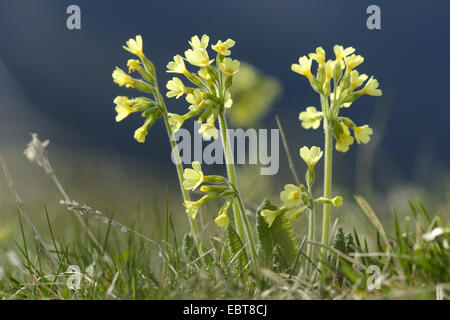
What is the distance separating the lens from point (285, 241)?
1.65 metres

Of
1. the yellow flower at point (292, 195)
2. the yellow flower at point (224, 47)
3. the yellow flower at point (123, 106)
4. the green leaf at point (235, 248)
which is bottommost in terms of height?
the green leaf at point (235, 248)

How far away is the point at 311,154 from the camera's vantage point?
5.17 feet

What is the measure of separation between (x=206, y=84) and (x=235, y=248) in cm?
49

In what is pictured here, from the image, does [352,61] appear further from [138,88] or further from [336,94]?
[138,88]

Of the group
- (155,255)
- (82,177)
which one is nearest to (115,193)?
(82,177)

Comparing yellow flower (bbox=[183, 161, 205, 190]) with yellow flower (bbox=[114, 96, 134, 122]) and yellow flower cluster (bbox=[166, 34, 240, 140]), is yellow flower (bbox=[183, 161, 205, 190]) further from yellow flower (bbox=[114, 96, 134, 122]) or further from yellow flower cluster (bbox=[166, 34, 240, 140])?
yellow flower (bbox=[114, 96, 134, 122])

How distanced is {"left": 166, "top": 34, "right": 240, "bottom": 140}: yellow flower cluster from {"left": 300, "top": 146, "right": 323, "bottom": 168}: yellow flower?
243 millimetres

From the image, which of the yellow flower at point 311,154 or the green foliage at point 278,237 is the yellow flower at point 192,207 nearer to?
the green foliage at point 278,237

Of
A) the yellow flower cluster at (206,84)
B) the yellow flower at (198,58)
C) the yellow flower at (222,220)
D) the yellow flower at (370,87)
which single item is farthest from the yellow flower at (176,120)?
the yellow flower at (370,87)

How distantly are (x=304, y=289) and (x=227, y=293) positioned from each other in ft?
0.64

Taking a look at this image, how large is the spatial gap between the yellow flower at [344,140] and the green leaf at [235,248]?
0.39 meters

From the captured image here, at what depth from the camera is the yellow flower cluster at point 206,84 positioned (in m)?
1.58

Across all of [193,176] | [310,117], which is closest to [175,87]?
[193,176]

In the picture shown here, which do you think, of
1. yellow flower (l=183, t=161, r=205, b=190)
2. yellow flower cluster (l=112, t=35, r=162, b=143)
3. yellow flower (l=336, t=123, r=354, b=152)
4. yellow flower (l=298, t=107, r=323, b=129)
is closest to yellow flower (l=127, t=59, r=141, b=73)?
yellow flower cluster (l=112, t=35, r=162, b=143)
